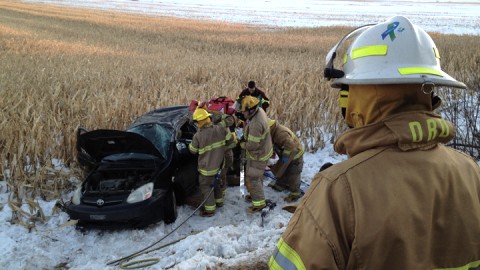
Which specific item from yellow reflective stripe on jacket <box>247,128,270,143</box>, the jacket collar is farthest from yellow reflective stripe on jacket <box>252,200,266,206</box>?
the jacket collar

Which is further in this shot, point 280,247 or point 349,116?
point 349,116

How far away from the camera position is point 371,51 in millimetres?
1621

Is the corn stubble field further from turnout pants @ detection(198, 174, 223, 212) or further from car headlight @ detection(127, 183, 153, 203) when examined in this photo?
turnout pants @ detection(198, 174, 223, 212)

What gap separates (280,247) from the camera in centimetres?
144

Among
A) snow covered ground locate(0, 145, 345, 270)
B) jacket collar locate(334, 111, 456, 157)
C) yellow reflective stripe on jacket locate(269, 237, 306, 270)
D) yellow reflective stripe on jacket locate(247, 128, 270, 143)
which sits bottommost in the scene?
snow covered ground locate(0, 145, 345, 270)

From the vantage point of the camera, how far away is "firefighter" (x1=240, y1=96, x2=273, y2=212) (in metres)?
5.39

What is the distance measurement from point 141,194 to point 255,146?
65.4 inches

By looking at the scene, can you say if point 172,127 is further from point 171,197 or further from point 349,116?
point 349,116

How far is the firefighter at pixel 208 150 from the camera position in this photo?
545 cm

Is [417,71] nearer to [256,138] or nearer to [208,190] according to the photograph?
[256,138]

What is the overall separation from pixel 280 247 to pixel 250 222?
402cm

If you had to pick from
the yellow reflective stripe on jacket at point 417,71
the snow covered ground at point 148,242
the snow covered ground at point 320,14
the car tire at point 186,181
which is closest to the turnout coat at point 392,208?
the yellow reflective stripe on jacket at point 417,71

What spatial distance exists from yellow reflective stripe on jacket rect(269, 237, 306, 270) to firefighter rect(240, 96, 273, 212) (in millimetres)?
3967

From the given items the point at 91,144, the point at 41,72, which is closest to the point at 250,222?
the point at 91,144
